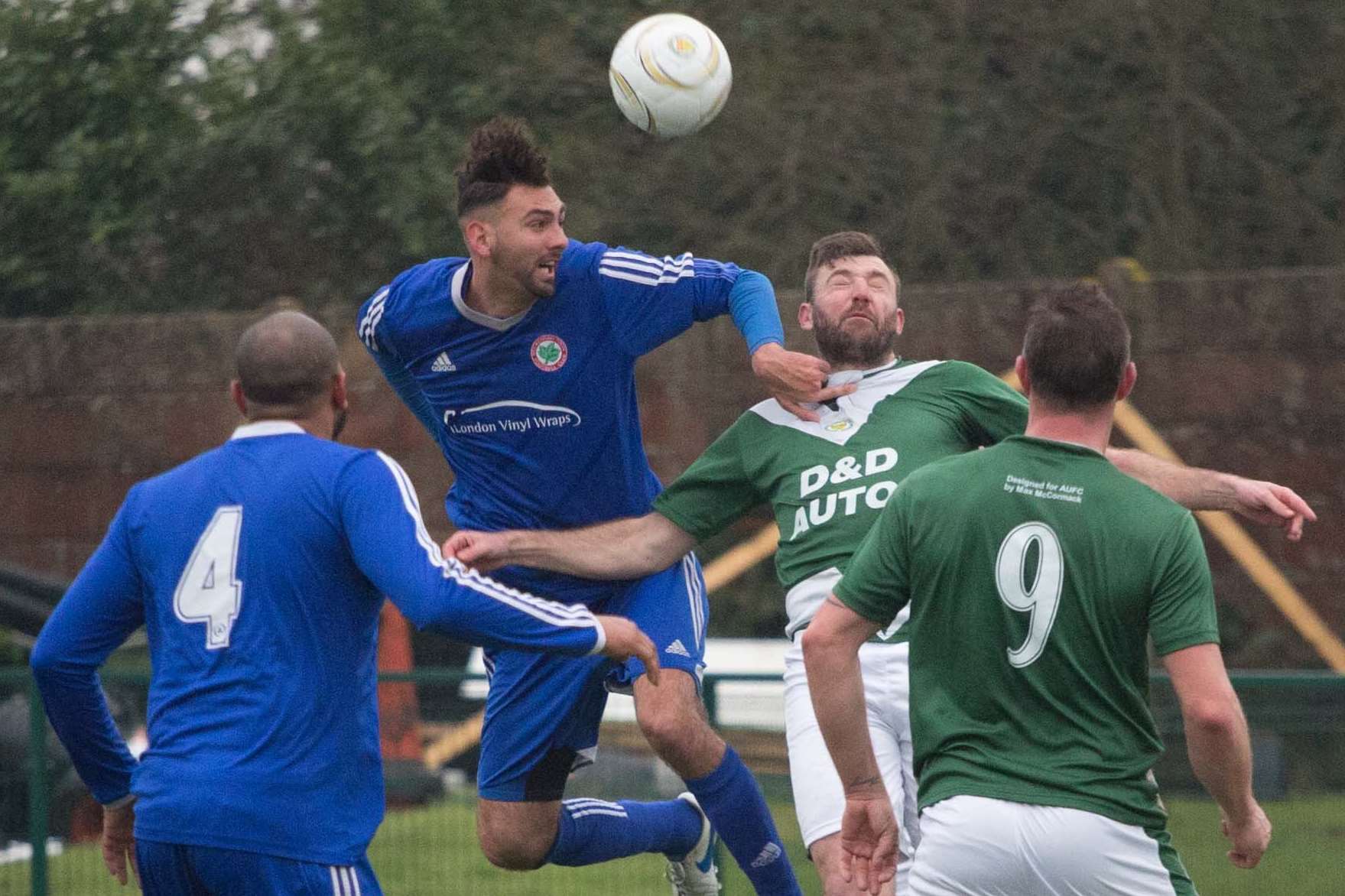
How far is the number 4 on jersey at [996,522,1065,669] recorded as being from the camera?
352 cm

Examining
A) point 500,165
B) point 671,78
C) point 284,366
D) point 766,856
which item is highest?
point 671,78

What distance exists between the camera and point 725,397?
9.80 m

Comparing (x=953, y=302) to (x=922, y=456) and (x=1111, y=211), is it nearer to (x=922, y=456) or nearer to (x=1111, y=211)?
(x=1111, y=211)

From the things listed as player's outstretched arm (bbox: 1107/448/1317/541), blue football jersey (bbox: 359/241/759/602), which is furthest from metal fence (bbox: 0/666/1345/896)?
player's outstretched arm (bbox: 1107/448/1317/541)

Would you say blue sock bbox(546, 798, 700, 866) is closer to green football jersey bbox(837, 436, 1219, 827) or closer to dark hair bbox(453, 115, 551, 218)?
dark hair bbox(453, 115, 551, 218)

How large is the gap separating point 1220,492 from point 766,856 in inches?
75.8

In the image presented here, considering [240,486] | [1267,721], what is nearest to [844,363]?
[240,486]

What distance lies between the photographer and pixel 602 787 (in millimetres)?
7500

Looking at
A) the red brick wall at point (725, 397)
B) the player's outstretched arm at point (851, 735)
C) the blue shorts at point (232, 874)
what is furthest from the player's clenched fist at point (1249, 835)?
the red brick wall at point (725, 397)

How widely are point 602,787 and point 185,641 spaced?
3.86 m

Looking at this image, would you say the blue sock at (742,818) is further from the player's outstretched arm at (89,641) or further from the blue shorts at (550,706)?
the player's outstretched arm at (89,641)

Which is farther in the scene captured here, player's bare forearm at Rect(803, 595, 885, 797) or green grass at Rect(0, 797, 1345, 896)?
green grass at Rect(0, 797, 1345, 896)

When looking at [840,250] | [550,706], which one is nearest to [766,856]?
[550,706]

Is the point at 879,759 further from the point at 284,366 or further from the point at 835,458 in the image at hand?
the point at 284,366
